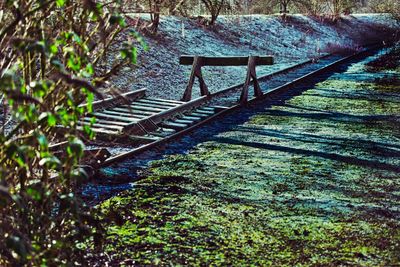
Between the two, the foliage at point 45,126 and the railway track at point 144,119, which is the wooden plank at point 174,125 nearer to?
the railway track at point 144,119

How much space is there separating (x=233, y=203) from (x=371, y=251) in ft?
5.43

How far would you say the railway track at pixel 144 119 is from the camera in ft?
26.9

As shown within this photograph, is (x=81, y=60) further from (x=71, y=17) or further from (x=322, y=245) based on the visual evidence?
(x=322, y=245)

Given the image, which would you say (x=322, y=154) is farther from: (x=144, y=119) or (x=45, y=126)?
(x=45, y=126)

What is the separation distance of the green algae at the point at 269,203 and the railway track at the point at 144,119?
25.4 inches

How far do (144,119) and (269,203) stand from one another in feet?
12.2

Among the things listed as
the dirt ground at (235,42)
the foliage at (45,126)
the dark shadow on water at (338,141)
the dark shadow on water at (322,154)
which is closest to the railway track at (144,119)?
the dirt ground at (235,42)

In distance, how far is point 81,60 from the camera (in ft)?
9.86

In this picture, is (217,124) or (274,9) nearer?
(217,124)

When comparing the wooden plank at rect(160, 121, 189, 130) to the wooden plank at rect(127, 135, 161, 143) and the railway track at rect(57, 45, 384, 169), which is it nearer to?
the railway track at rect(57, 45, 384, 169)

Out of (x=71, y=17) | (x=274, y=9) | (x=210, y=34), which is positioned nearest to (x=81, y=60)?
(x=71, y=17)

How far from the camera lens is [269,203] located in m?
6.00

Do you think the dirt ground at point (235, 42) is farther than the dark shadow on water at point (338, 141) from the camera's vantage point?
Yes

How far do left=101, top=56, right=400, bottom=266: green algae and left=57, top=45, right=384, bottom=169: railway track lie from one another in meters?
0.65
